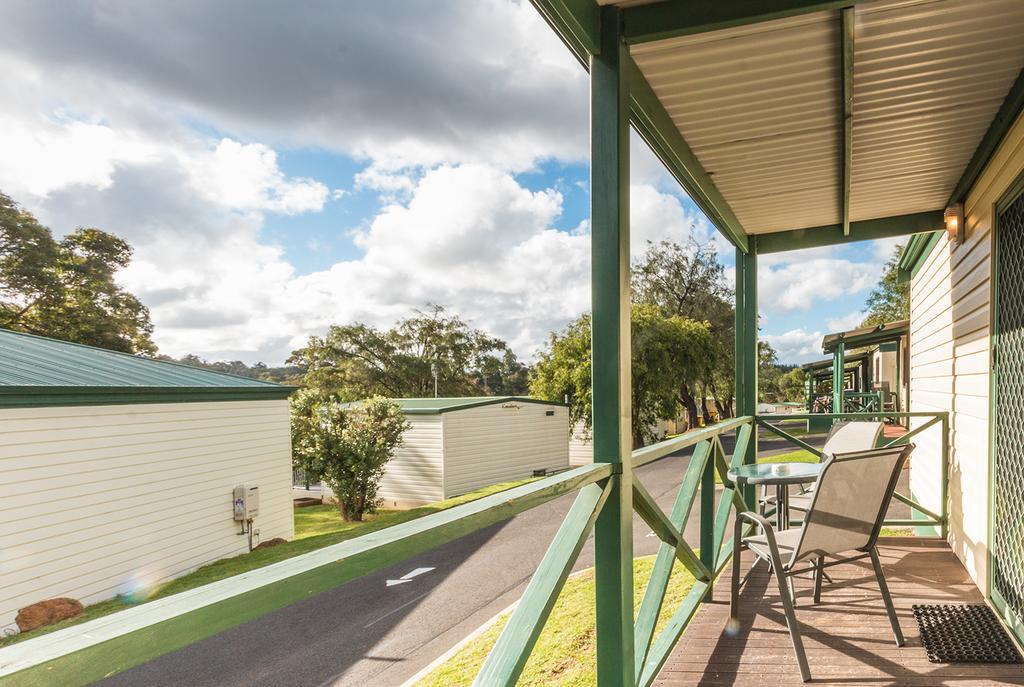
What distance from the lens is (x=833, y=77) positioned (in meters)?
2.50

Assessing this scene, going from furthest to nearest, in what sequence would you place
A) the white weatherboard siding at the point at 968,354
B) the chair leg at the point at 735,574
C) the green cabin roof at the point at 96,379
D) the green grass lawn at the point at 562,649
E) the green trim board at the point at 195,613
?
the green cabin roof at the point at 96,379, the green grass lawn at the point at 562,649, the white weatherboard siding at the point at 968,354, the chair leg at the point at 735,574, the green trim board at the point at 195,613

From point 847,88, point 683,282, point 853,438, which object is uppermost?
point 683,282

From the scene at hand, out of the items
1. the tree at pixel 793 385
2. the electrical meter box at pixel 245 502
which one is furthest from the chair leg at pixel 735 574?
the tree at pixel 793 385

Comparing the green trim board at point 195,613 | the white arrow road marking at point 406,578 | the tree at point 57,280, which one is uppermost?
the tree at point 57,280

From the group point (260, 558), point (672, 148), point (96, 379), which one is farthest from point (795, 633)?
point (260, 558)

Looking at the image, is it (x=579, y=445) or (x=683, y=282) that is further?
(x=683, y=282)

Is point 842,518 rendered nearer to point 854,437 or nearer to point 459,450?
point 854,437

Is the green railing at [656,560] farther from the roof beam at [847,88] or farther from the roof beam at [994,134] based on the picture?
the roof beam at [994,134]

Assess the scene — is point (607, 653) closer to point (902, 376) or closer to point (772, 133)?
point (772, 133)

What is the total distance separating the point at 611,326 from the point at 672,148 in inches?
50.9

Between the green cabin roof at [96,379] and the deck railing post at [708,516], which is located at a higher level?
the green cabin roof at [96,379]

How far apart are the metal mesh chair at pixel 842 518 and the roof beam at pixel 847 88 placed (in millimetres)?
1480

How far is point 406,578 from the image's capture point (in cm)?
775

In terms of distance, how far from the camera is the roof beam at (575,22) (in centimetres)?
175
